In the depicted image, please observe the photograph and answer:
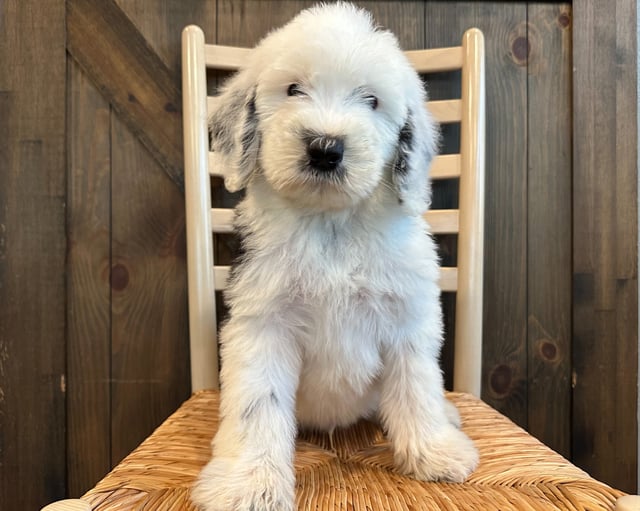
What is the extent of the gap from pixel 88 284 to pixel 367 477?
988 millimetres

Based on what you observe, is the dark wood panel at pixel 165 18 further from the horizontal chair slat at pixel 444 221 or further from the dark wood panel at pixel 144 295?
the horizontal chair slat at pixel 444 221

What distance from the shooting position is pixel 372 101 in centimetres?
82

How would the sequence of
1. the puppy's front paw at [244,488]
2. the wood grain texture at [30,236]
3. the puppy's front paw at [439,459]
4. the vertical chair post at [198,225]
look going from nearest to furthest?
the puppy's front paw at [244,488]
the puppy's front paw at [439,459]
the vertical chair post at [198,225]
the wood grain texture at [30,236]

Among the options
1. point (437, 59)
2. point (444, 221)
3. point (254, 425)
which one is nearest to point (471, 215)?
point (444, 221)

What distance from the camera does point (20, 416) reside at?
4.62 ft

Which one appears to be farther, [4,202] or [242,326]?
[4,202]

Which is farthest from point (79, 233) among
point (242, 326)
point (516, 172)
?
point (516, 172)

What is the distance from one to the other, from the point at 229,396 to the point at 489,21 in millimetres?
1234

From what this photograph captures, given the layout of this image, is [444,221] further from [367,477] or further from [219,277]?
[367,477]

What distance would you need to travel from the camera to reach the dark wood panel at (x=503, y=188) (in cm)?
142

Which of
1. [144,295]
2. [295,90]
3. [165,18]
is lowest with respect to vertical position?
[144,295]

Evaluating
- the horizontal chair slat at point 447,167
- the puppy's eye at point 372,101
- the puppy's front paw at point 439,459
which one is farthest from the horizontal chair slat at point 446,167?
the puppy's front paw at point 439,459

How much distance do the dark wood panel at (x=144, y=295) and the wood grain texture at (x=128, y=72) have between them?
0.15 feet

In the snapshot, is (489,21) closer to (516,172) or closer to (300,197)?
(516,172)
